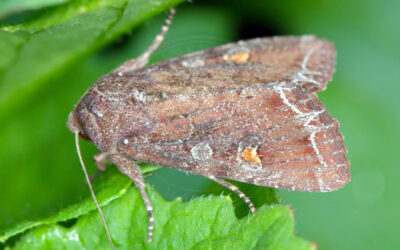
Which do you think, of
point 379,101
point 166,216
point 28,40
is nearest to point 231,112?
point 166,216

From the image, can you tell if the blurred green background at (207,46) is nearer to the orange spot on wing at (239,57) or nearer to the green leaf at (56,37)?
the green leaf at (56,37)

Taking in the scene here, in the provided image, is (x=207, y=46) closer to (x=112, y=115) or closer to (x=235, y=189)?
(x=112, y=115)

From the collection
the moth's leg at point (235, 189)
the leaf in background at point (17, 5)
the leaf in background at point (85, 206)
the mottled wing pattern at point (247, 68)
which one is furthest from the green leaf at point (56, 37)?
the moth's leg at point (235, 189)

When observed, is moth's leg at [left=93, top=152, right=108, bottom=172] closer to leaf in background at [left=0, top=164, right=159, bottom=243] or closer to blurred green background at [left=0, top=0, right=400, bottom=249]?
blurred green background at [left=0, top=0, right=400, bottom=249]

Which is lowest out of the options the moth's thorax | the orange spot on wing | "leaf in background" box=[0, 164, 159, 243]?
"leaf in background" box=[0, 164, 159, 243]

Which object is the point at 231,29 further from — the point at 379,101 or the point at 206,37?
the point at 379,101

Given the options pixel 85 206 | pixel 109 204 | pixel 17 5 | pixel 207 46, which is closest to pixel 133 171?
pixel 109 204

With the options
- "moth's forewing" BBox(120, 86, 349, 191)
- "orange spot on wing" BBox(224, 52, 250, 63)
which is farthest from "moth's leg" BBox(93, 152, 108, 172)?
"orange spot on wing" BBox(224, 52, 250, 63)
